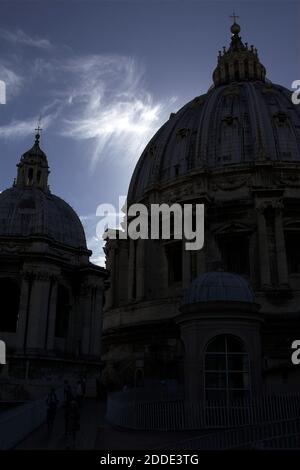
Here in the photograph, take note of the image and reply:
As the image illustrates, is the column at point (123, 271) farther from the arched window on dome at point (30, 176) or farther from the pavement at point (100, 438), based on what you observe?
the pavement at point (100, 438)

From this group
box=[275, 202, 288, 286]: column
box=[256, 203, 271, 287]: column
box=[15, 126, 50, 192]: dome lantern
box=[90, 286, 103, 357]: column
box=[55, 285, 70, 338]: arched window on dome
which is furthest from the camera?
box=[15, 126, 50, 192]: dome lantern

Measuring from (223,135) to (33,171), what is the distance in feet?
58.4

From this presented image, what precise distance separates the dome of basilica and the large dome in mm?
11115

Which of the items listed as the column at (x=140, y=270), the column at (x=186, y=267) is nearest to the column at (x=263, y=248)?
the column at (x=186, y=267)

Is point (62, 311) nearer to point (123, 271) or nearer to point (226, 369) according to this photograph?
point (123, 271)

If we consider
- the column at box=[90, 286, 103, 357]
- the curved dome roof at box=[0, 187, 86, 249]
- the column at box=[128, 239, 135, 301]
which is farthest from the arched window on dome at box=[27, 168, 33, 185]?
the column at box=[128, 239, 135, 301]

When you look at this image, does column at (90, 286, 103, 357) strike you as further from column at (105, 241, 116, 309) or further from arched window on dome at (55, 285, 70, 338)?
column at (105, 241, 116, 309)

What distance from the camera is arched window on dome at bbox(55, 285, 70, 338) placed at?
31031mm

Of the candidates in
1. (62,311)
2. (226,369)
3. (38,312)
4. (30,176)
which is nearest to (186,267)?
(62,311)

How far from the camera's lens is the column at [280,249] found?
33.7 metres

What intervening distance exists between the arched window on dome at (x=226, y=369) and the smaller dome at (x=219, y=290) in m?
1.63

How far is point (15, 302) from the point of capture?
107ft

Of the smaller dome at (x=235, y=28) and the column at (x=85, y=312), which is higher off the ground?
the smaller dome at (x=235, y=28)
